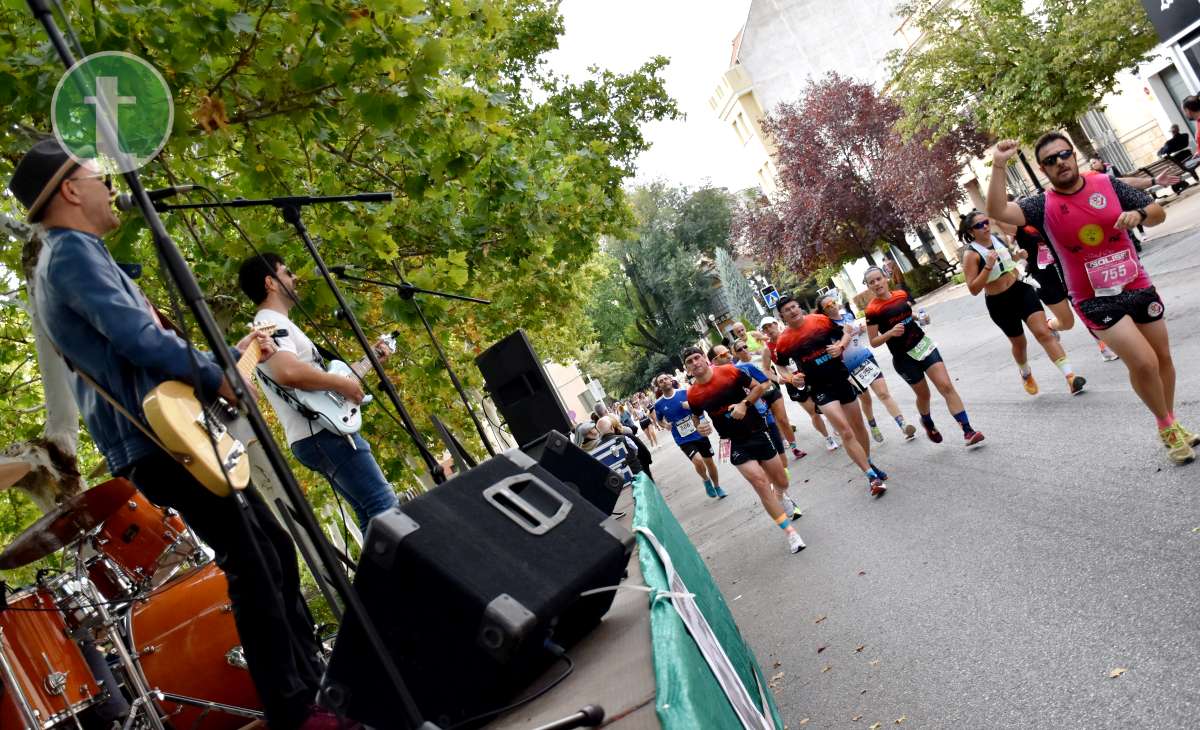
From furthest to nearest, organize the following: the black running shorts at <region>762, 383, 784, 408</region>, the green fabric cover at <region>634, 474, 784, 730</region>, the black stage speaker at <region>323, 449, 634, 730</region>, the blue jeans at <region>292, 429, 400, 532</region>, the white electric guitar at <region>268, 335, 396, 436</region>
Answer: the black running shorts at <region>762, 383, 784, 408</region>
the blue jeans at <region>292, 429, 400, 532</region>
the white electric guitar at <region>268, 335, 396, 436</region>
the black stage speaker at <region>323, 449, 634, 730</region>
the green fabric cover at <region>634, 474, 784, 730</region>

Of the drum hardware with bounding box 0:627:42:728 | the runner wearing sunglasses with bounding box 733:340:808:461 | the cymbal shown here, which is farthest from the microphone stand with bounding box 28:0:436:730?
the runner wearing sunglasses with bounding box 733:340:808:461

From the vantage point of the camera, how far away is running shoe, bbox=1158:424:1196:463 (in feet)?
22.3

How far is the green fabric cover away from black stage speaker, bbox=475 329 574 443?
540 cm

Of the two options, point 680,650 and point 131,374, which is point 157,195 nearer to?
point 131,374

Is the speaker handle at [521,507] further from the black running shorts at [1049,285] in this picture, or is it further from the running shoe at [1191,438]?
the black running shorts at [1049,285]

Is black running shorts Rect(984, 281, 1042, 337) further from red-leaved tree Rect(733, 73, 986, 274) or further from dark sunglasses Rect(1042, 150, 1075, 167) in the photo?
red-leaved tree Rect(733, 73, 986, 274)

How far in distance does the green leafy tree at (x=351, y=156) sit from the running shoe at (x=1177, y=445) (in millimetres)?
4819

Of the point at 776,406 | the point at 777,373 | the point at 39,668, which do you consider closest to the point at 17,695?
the point at 39,668

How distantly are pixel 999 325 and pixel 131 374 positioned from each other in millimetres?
9038

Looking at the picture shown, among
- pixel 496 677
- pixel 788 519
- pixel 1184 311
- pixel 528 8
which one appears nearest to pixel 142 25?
pixel 496 677

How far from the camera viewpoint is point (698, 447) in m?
16.2

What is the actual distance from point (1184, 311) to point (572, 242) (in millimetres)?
7695

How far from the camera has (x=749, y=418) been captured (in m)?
10.3

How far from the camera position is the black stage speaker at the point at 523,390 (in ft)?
33.7
